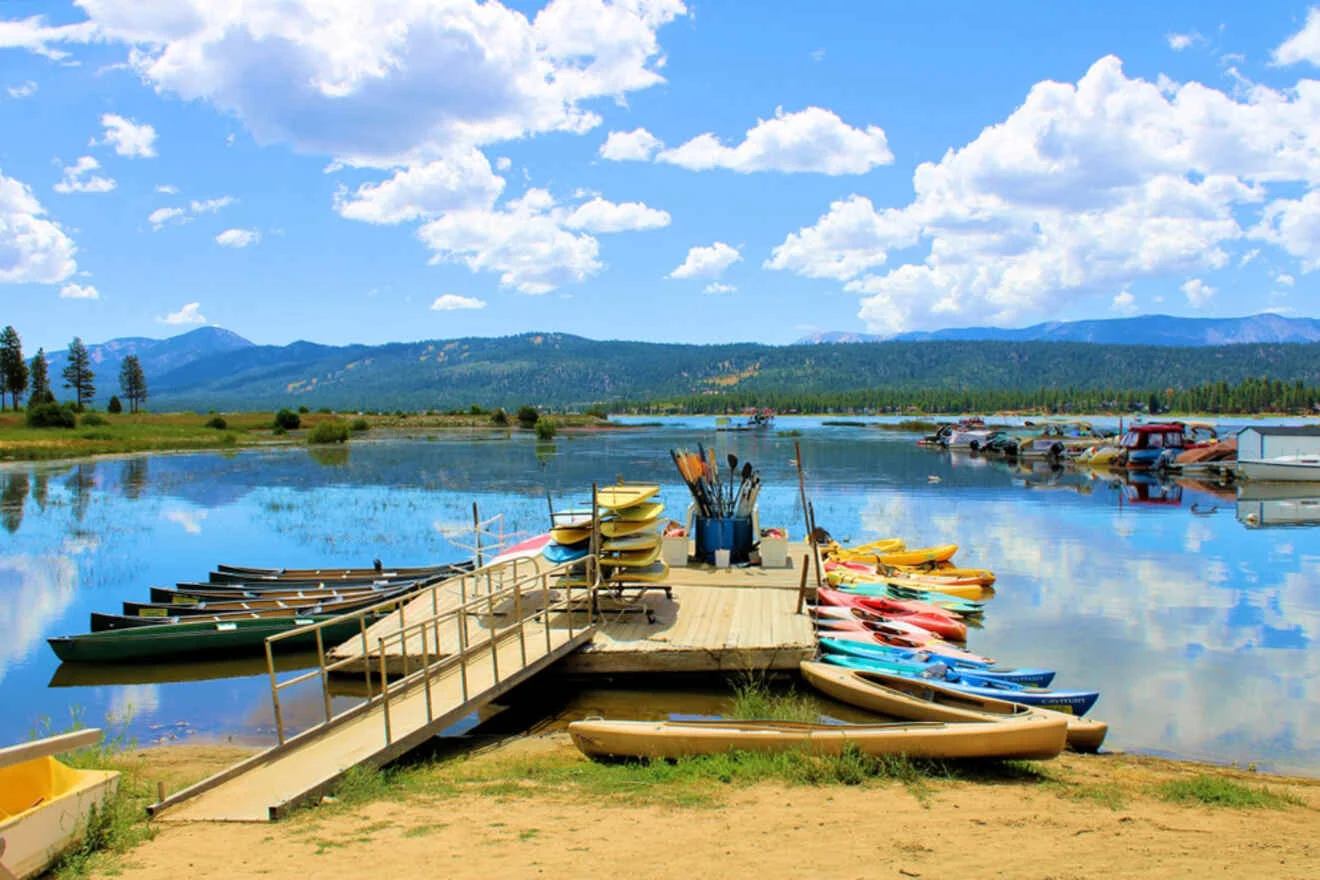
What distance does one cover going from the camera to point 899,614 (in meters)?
16.5

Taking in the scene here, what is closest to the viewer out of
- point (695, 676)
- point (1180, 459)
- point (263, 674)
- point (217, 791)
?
point (217, 791)

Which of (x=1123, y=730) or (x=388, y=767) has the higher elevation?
(x=388, y=767)

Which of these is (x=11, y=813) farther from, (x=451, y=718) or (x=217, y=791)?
(x=451, y=718)

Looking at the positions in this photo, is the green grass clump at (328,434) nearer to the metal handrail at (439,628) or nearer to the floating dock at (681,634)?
the metal handrail at (439,628)

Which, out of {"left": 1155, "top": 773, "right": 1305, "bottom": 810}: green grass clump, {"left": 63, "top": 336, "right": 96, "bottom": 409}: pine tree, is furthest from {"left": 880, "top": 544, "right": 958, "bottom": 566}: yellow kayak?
{"left": 63, "top": 336, "right": 96, "bottom": 409}: pine tree

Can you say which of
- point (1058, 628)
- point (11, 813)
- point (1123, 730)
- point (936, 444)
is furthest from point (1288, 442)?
point (11, 813)

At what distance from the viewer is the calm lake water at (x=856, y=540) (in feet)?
40.9

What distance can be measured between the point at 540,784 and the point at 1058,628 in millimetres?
12238

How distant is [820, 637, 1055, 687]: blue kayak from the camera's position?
1185 cm

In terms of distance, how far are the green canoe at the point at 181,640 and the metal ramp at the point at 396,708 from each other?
2.21m

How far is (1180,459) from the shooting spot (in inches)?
2140

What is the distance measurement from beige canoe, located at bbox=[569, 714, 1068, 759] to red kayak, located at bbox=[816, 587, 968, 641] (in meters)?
6.63

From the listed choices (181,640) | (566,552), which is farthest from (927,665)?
(181,640)

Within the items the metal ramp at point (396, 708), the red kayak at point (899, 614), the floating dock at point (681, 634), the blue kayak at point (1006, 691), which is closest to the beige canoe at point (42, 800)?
the metal ramp at point (396, 708)
